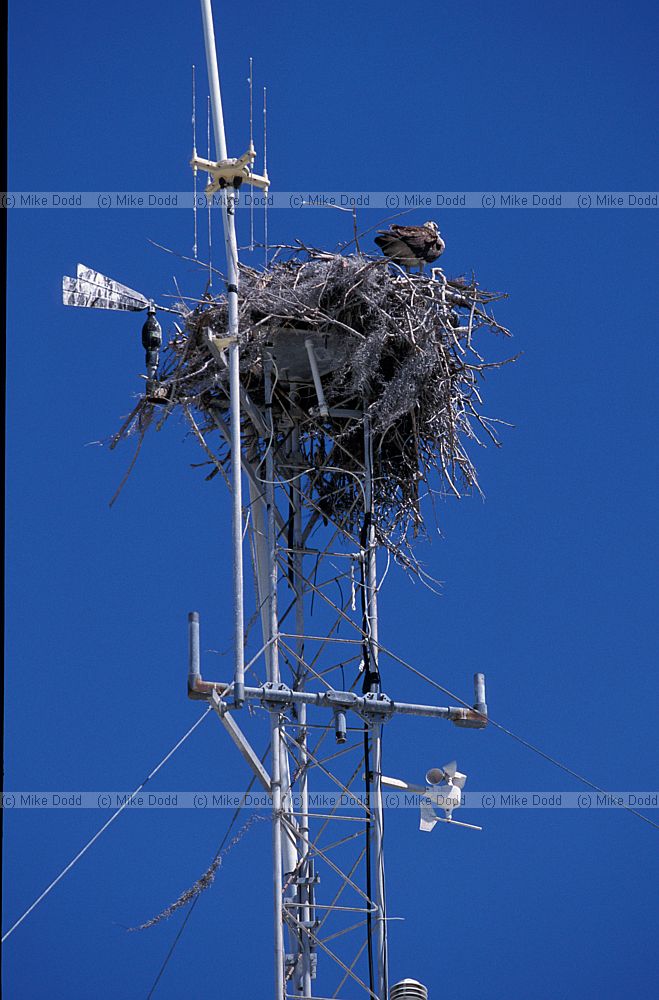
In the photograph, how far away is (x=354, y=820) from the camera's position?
20.0m

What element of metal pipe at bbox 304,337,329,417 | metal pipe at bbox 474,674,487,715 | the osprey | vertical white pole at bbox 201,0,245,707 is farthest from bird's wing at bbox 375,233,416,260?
metal pipe at bbox 474,674,487,715

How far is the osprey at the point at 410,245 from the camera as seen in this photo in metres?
22.6

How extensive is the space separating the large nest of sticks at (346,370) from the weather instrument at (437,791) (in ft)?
8.11

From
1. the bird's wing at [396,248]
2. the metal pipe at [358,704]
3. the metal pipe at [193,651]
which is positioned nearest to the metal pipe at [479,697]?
the metal pipe at [358,704]

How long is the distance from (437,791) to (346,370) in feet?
12.6

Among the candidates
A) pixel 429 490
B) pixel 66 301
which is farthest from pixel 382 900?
pixel 66 301

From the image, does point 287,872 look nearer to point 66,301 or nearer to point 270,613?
point 270,613

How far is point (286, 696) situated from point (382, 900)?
182cm

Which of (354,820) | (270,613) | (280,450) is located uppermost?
(280,450)

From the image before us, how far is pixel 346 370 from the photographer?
70.8 ft

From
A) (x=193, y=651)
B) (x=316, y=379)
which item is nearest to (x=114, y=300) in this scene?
(x=316, y=379)

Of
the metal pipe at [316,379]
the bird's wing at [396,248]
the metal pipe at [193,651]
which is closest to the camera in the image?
the metal pipe at [193,651]

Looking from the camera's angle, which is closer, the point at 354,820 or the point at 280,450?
the point at 354,820

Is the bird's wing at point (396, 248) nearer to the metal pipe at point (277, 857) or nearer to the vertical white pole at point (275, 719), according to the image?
the vertical white pole at point (275, 719)
